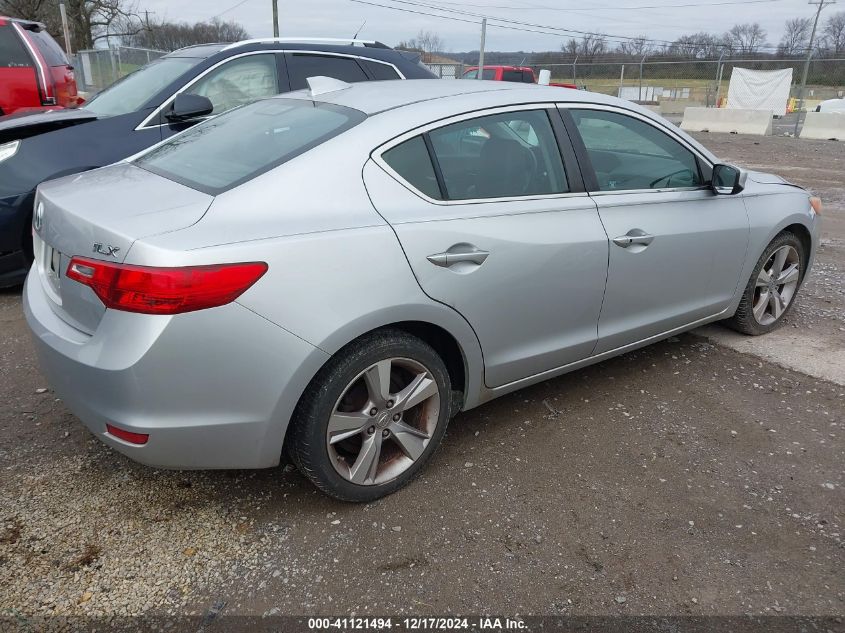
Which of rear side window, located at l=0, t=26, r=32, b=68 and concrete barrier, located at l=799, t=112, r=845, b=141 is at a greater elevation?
rear side window, located at l=0, t=26, r=32, b=68

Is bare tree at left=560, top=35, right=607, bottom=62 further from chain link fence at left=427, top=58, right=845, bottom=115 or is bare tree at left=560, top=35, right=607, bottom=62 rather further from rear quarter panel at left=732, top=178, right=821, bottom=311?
rear quarter panel at left=732, top=178, right=821, bottom=311

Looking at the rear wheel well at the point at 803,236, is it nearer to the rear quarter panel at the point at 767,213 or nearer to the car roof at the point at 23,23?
the rear quarter panel at the point at 767,213

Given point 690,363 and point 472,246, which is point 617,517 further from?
point 690,363

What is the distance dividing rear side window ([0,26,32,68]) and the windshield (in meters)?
2.29

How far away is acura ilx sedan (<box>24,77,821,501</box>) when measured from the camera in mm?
2158

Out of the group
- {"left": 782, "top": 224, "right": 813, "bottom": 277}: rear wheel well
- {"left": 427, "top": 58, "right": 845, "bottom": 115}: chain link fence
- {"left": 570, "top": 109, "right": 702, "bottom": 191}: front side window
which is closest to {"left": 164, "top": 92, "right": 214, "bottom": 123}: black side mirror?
{"left": 570, "top": 109, "right": 702, "bottom": 191}: front side window

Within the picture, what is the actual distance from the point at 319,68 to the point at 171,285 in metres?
4.06

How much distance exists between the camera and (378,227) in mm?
2445

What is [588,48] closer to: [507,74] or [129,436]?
[507,74]

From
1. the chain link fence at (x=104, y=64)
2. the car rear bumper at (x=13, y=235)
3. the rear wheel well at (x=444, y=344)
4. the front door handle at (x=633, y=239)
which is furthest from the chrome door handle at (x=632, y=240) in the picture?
the chain link fence at (x=104, y=64)

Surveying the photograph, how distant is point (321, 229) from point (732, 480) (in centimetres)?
212

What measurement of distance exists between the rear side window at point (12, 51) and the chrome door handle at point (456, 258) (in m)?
6.84

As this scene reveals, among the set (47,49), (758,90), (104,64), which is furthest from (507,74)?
(47,49)

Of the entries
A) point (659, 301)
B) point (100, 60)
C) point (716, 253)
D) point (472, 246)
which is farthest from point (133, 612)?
point (100, 60)
